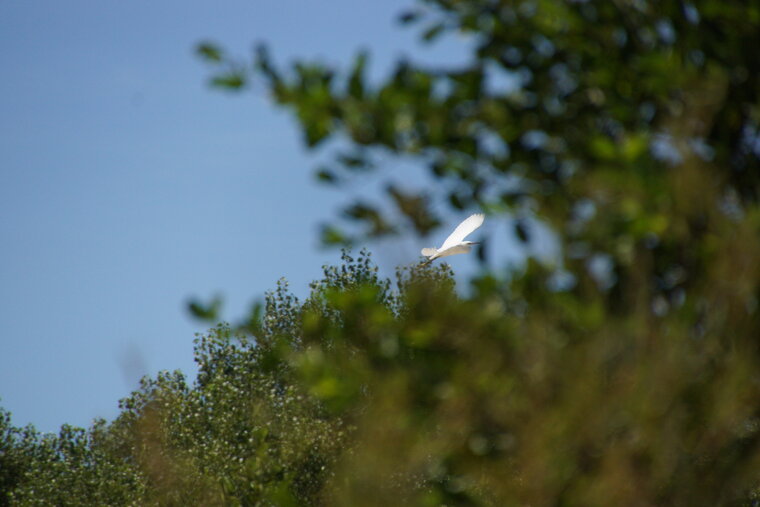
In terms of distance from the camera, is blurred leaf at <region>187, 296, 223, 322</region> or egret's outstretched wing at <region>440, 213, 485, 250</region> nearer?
blurred leaf at <region>187, 296, 223, 322</region>

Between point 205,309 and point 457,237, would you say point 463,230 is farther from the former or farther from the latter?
point 205,309

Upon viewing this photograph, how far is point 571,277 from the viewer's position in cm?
474

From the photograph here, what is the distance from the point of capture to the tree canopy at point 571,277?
4223 millimetres

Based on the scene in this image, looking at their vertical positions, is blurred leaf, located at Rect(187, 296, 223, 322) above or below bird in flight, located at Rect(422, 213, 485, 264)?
below

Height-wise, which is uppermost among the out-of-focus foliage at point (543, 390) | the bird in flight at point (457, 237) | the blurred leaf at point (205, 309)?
the bird in flight at point (457, 237)

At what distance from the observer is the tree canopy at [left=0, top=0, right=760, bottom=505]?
422 centimetres

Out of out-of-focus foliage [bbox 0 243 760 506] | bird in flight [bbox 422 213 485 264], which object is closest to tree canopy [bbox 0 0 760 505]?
out-of-focus foliage [bbox 0 243 760 506]

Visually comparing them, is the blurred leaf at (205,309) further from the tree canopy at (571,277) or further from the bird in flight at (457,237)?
the bird in flight at (457,237)

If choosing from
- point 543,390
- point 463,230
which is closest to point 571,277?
point 543,390

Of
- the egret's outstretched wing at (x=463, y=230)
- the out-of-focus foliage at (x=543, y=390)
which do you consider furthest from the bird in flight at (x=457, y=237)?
the out-of-focus foliage at (x=543, y=390)

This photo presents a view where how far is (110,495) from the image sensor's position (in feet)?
119

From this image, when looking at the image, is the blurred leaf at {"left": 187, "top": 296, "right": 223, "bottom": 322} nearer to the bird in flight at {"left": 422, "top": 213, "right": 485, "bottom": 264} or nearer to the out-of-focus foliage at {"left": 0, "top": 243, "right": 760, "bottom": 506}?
the out-of-focus foliage at {"left": 0, "top": 243, "right": 760, "bottom": 506}

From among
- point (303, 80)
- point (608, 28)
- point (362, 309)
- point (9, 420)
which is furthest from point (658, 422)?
point (9, 420)

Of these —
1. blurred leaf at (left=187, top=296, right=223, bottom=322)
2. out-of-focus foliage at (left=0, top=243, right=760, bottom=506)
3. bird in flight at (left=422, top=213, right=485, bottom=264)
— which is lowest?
out-of-focus foliage at (left=0, top=243, right=760, bottom=506)
